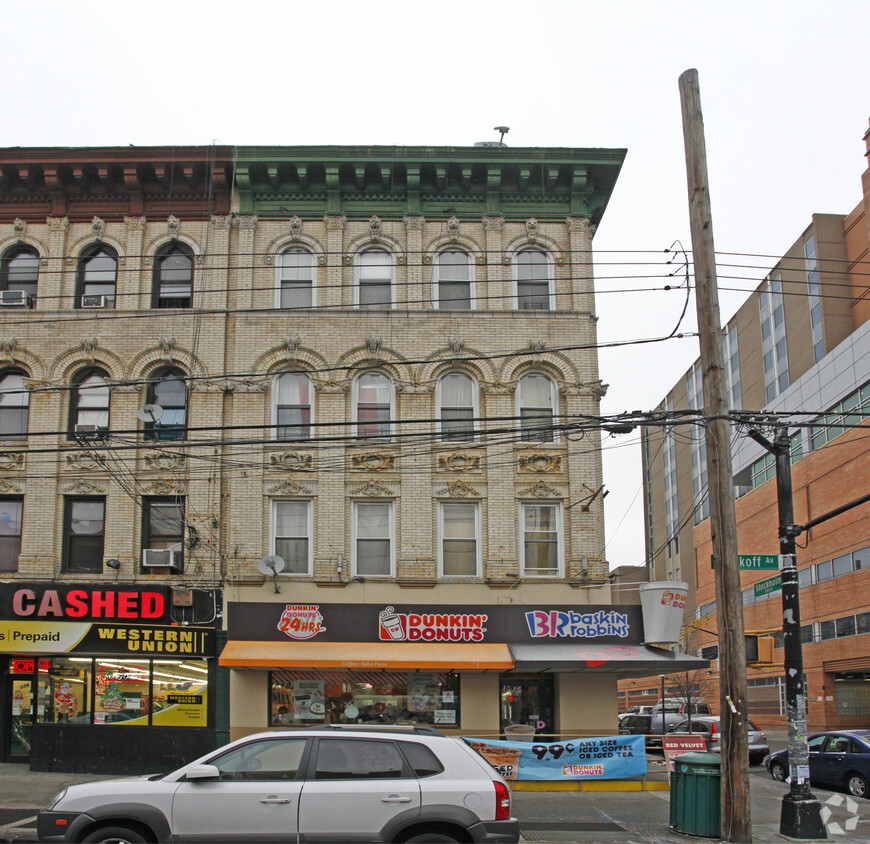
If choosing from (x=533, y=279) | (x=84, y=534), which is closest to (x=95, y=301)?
(x=84, y=534)

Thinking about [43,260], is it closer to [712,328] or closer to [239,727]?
[239,727]

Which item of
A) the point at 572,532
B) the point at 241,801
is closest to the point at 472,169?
the point at 572,532

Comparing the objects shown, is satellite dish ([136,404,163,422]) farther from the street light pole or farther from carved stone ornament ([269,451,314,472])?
the street light pole

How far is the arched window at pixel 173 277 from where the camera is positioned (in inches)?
879

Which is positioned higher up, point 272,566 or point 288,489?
point 288,489

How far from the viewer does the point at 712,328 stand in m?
14.3

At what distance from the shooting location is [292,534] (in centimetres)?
2098

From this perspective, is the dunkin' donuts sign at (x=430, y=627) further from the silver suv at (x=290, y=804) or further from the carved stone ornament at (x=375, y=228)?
the silver suv at (x=290, y=804)

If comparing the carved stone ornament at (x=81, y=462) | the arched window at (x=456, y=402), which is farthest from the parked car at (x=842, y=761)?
the carved stone ornament at (x=81, y=462)

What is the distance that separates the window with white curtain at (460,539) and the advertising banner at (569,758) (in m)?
4.31

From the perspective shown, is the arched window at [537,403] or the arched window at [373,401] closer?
the arched window at [537,403]

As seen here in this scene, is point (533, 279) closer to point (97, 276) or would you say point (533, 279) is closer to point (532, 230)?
point (532, 230)

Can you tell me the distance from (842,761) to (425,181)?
16176 mm

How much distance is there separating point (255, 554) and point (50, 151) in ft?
34.7
